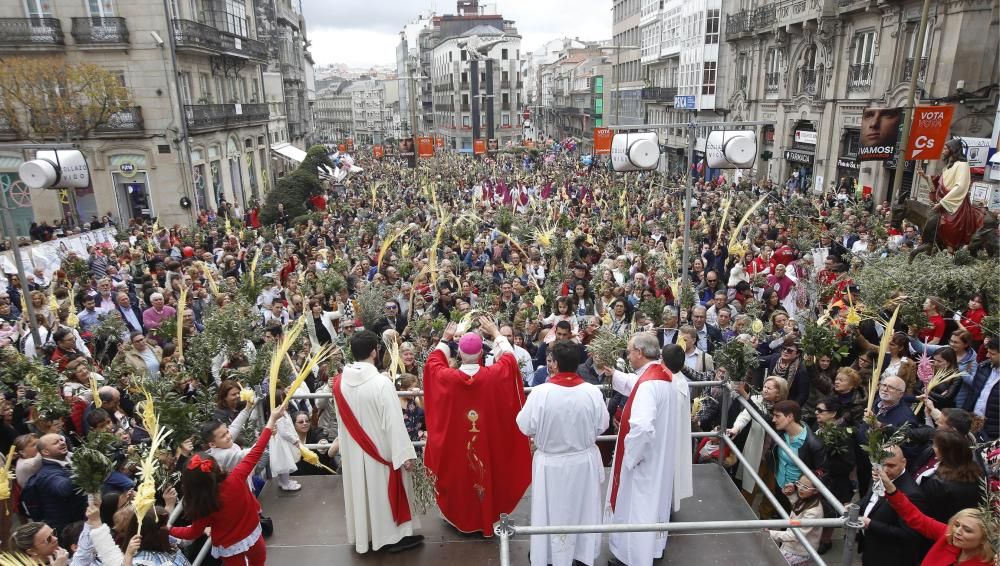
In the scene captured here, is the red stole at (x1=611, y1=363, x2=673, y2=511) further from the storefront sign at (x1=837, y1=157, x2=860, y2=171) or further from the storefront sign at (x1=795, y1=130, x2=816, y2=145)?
the storefront sign at (x1=795, y1=130, x2=816, y2=145)

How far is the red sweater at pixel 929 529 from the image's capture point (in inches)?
144

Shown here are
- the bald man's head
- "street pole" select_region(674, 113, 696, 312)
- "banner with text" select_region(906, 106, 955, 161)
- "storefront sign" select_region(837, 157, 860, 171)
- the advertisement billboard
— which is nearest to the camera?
the bald man's head

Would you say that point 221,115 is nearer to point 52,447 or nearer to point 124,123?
point 124,123

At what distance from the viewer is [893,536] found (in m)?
4.23

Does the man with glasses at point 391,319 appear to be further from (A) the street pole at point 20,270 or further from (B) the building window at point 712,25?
(B) the building window at point 712,25

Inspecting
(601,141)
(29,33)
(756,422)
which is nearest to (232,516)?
(756,422)

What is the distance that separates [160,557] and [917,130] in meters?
14.6

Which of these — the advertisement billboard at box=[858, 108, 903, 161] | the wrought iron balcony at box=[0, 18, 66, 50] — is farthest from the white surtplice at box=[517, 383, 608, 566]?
the wrought iron balcony at box=[0, 18, 66, 50]

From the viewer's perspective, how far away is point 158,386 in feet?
18.1

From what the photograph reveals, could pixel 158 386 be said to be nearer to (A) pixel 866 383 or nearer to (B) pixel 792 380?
(B) pixel 792 380

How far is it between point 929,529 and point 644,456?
1.71 metres

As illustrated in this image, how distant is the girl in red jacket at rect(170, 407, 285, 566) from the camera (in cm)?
Result: 382

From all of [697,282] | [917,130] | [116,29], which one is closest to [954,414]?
[697,282]

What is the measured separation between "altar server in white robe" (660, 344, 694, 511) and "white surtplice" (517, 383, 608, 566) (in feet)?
1.92
